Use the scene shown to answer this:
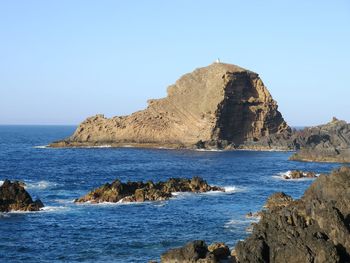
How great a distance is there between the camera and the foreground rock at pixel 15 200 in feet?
161

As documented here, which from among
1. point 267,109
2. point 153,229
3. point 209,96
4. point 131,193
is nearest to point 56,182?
point 131,193

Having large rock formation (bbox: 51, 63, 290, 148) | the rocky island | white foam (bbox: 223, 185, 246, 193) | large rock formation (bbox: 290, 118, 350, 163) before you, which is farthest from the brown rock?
large rock formation (bbox: 51, 63, 290, 148)

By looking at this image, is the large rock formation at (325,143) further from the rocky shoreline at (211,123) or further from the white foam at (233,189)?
the white foam at (233,189)

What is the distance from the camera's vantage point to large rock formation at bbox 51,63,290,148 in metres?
128

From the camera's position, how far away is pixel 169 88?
140 m

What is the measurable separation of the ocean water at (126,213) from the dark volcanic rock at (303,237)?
6332mm

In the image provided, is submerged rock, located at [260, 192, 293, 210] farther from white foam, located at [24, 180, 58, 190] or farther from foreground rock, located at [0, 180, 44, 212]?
white foam, located at [24, 180, 58, 190]

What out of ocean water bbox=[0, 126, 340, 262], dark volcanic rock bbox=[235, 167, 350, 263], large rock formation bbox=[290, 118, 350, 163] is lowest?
ocean water bbox=[0, 126, 340, 262]

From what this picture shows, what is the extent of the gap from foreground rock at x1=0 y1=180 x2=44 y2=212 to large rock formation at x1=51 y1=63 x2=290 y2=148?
7803cm

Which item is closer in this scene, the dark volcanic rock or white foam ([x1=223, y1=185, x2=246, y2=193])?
the dark volcanic rock

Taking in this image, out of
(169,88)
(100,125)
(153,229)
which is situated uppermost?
(169,88)

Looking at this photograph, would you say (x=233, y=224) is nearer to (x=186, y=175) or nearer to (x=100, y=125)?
(x=186, y=175)

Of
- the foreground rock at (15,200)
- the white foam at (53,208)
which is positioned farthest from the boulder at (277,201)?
the foreground rock at (15,200)

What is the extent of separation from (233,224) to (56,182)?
108 ft
